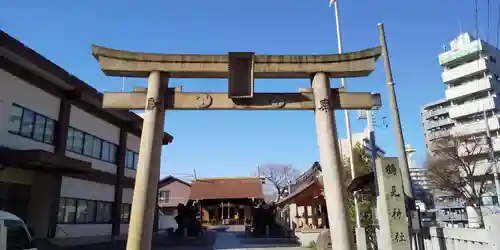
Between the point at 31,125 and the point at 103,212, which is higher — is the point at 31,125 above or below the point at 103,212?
above

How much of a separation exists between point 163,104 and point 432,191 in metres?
44.4

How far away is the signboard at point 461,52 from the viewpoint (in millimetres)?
57544

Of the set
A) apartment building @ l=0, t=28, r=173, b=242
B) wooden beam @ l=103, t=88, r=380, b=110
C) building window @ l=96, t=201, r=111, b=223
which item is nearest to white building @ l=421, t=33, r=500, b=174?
building window @ l=96, t=201, r=111, b=223

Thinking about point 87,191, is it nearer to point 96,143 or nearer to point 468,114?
point 96,143

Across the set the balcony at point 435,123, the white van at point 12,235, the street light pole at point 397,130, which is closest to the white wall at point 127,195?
the white van at point 12,235

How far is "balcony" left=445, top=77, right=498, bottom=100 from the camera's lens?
55947mm

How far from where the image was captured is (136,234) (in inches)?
359

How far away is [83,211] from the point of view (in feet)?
73.4

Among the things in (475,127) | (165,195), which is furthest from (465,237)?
(165,195)

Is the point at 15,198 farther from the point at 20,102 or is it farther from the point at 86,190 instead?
the point at 86,190

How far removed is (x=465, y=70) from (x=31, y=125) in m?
62.5

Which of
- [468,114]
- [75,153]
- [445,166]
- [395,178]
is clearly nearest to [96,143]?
[75,153]

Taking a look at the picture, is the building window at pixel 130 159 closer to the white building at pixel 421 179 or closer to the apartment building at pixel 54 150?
the apartment building at pixel 54 150

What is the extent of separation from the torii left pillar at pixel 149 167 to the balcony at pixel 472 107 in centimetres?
5617
